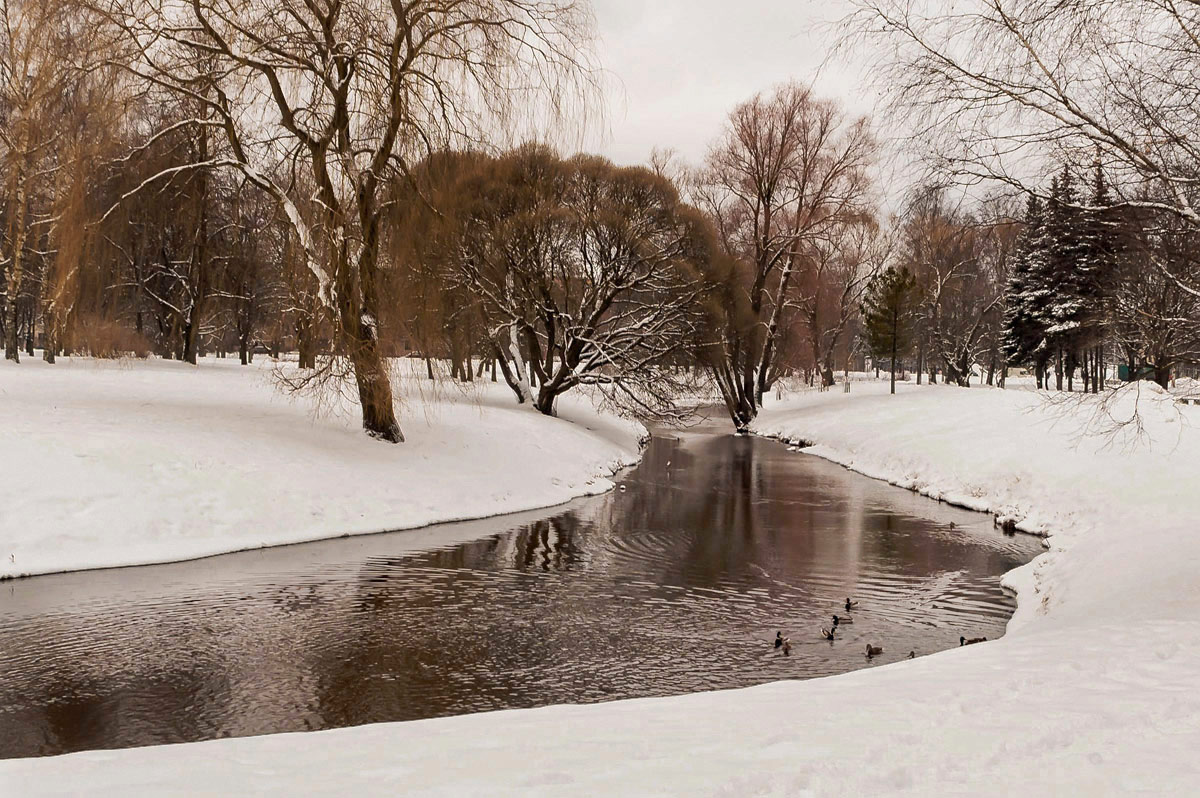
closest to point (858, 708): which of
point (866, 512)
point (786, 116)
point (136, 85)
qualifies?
point (866, 512)

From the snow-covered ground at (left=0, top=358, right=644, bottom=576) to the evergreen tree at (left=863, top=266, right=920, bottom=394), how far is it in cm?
2700

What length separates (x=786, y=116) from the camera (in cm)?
3934

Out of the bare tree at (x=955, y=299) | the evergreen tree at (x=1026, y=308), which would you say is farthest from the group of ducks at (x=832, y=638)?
the evergreen tree at (x=1026, y=308)

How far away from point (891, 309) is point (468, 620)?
4065 centimetres

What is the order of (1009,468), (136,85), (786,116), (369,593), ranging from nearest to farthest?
(369,593), (136,85), (1009,468), (786,116)

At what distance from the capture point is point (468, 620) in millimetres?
10492

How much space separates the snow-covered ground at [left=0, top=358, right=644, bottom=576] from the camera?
13.1 metres

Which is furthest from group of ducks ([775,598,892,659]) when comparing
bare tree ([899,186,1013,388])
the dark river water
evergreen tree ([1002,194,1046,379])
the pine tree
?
evergreen tree ([1002,194,1046,379])

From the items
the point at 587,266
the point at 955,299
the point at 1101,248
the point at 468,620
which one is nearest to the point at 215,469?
the point at 468,620

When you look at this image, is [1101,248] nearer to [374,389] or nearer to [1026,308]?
[374,389]

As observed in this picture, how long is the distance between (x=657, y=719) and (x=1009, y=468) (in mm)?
18005

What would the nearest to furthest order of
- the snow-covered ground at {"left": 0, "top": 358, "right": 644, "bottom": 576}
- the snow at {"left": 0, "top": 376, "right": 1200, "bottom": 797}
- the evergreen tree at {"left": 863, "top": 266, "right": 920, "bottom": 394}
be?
the snow at {"left": 0, "top": 376, "right": 1200, "bottom": 797} < the snow-covered ground at {"left": 0, "top": 358, "right": 644, "bottom": 576} < the evergreen tree at {"left": 863, "top": 266, "right": 920, "bottom": 394}

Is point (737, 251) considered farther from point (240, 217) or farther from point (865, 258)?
point (240, 217)

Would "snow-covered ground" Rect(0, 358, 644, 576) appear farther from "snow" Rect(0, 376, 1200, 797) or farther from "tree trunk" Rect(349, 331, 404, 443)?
"snow" Rect(0, 376, 1200, 797)
